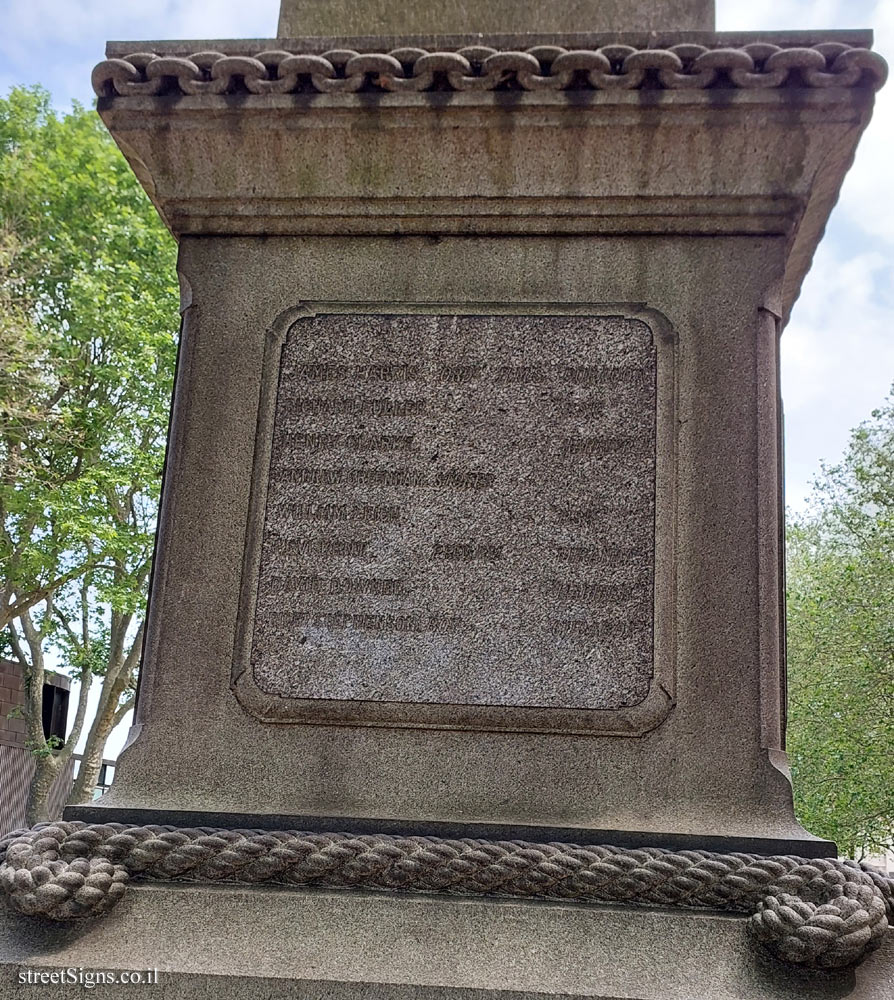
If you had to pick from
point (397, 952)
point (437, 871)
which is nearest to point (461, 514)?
point (437, 871)

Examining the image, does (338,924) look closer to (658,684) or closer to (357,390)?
(658,684)

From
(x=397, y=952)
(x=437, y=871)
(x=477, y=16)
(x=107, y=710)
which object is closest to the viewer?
(x=397, y=952)

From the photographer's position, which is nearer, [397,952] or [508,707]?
[397,952]

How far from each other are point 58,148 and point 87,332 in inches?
156

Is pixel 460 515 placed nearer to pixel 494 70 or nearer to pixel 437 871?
pixel 437 871

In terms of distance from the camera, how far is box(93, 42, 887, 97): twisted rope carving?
3730mm

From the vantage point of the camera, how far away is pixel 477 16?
4.32m

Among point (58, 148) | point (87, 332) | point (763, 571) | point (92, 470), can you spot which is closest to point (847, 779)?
point (92, 470)

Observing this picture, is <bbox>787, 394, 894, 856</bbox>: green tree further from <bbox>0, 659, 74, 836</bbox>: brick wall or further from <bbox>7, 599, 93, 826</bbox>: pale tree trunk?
<bbox>0, 659, 74, 836</bbox>: brick wall

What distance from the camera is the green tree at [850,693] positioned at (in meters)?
18.1

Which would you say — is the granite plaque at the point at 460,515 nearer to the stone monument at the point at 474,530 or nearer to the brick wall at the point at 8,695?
the stone monument at the point at 474,530

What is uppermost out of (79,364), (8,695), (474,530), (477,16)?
(79,364)

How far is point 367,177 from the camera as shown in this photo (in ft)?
13.0

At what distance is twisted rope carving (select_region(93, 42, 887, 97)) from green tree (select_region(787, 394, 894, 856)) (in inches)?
622
